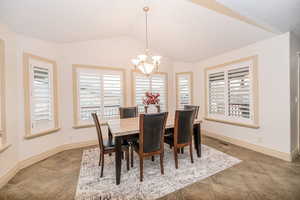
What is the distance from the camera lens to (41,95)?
116 inches

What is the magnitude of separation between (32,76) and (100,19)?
1.82 metres

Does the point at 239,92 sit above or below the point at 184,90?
below

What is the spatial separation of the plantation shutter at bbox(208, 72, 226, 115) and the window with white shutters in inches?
107

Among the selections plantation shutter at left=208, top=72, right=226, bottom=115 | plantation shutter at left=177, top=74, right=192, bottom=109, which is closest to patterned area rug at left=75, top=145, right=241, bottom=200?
plantation shutter at left=208, top=72, right=226, bottom=115

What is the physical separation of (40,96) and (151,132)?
8.43 ft

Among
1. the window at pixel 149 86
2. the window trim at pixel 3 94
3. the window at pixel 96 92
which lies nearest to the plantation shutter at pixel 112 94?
the window at pixel 96 92

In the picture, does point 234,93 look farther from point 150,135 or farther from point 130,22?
point 130,22

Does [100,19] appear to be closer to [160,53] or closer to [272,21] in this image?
[160,53]

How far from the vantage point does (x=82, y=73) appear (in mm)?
3615

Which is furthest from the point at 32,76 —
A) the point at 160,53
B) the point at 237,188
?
the point at 237,188

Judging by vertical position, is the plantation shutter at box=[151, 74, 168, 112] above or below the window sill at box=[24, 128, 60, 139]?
above

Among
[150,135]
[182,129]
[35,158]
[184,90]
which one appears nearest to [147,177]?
[150,135]

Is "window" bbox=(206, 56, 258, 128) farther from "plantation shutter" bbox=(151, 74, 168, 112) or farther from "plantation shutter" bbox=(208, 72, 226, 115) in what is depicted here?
"plantation shutter" bbox=(151, 74, 168, 112)

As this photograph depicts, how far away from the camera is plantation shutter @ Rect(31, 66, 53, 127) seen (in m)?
2.82
